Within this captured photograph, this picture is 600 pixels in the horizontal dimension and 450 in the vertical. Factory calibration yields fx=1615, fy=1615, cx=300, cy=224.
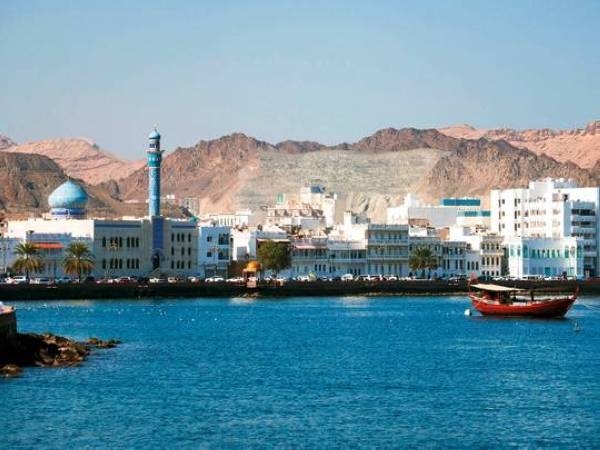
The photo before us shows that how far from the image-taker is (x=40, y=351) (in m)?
68.8

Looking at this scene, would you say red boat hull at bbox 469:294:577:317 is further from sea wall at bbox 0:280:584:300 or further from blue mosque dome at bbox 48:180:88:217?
blue mosque dome at bbox 48:180:88:217

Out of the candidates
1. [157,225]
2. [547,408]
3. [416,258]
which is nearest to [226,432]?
[547,408]

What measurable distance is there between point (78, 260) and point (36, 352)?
65941 millimetres

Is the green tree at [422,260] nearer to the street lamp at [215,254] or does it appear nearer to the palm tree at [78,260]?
the street lamp at [215,254]

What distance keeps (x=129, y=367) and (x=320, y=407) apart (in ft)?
47.5

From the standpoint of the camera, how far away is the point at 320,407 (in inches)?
2175

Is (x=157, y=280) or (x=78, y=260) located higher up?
(x=78, y=260)

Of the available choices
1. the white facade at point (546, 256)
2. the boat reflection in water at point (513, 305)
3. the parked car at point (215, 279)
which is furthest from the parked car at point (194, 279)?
the boat reflection in water at point (513, 305)

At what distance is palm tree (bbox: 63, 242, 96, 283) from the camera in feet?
440

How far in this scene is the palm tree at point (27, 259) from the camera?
132 meters

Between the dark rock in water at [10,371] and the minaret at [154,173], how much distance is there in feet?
279

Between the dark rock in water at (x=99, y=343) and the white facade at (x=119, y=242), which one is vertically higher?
the white facade at (x=119, y=242)

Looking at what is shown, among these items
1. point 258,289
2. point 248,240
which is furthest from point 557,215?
point 258,289

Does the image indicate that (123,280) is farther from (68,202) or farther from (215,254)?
(215,254)
